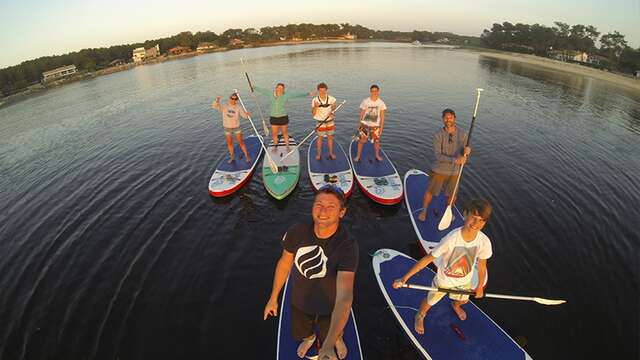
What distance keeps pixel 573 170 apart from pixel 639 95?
36.7 meters

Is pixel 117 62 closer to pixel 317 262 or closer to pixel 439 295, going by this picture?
pixel 317 262

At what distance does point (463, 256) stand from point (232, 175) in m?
10.3

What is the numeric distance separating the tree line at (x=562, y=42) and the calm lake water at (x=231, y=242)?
187 feet

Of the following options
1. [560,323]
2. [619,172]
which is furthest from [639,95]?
[560,323]

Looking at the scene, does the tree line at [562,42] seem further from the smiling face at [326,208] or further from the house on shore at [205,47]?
the house on shore at [205,47]

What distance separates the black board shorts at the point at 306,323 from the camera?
4113 mm

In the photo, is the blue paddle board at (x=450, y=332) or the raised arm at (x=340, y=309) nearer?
the raised arm at (x=340, y=309)

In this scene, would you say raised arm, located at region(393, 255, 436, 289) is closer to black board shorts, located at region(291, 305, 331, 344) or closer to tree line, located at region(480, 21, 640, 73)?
black board shorts, located at region(291, 305, 331, 344)

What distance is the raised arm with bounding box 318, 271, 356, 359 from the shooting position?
10.6ft

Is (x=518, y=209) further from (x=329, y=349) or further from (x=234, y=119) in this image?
(x=234, y=119)

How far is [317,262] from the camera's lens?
11.7ft

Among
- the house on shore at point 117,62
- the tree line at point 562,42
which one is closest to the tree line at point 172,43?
the house on shore at point 117,62

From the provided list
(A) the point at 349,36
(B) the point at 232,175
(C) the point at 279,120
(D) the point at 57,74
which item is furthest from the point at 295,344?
(A) the point at 349,36

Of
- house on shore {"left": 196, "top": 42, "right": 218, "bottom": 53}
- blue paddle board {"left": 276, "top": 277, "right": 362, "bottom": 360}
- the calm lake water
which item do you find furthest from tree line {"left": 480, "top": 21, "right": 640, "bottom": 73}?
house on shore {"left": 196, "top": 42, "right": 218, "bottom": 53}
